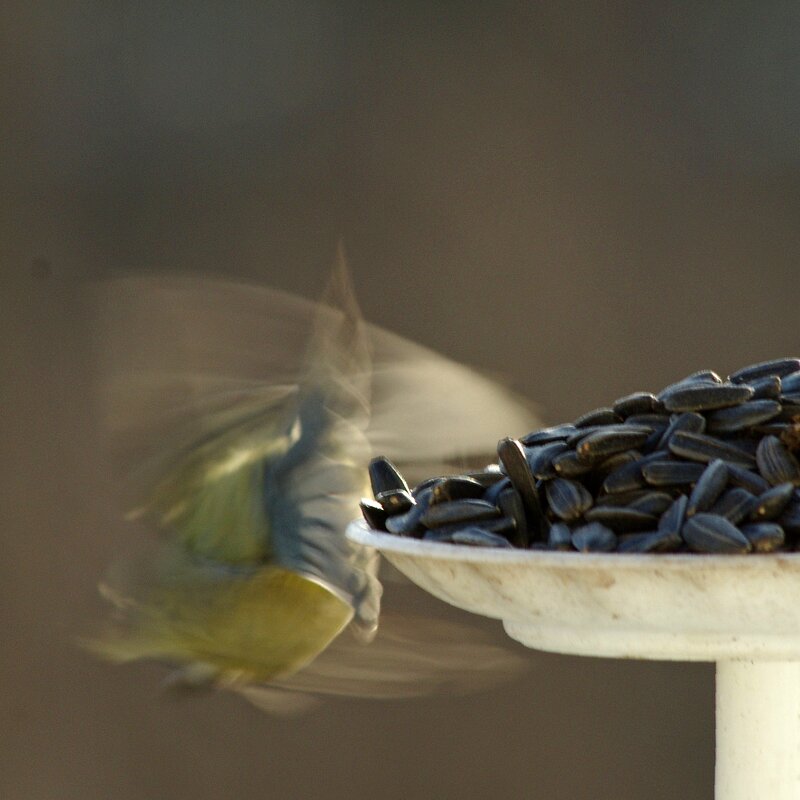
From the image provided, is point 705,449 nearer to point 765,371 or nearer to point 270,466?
point 765,371

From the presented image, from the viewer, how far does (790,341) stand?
1.69 metres

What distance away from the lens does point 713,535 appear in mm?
560

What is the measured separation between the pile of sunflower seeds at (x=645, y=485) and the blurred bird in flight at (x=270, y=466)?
0.59 metres

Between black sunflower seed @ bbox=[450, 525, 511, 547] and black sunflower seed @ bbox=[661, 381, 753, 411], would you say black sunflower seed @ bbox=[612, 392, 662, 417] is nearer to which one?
black sunflower seed @ bbox=[661, 381, 753, 411]

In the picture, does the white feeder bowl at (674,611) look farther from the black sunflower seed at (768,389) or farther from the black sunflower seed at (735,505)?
the black sunflower seed at (768,389)

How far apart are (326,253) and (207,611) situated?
1.81 ft

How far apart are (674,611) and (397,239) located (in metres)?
1.14

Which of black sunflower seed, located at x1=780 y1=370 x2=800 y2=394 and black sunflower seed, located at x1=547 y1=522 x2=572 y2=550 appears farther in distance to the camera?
black sunflower seed, located at x1=780 y1=370 x2=800 y2=394

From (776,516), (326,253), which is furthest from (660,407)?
(326,253)

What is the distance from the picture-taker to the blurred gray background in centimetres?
156

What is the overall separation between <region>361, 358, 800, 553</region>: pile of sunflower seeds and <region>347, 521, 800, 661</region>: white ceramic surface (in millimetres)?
22

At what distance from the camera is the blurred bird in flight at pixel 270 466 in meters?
1.32

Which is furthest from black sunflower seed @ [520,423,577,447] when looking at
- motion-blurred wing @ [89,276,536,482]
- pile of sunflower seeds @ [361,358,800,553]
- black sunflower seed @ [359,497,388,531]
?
motion-blurred wing @ [89,276,536,482]

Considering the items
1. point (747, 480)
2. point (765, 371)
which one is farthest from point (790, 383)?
point (747, 480)
